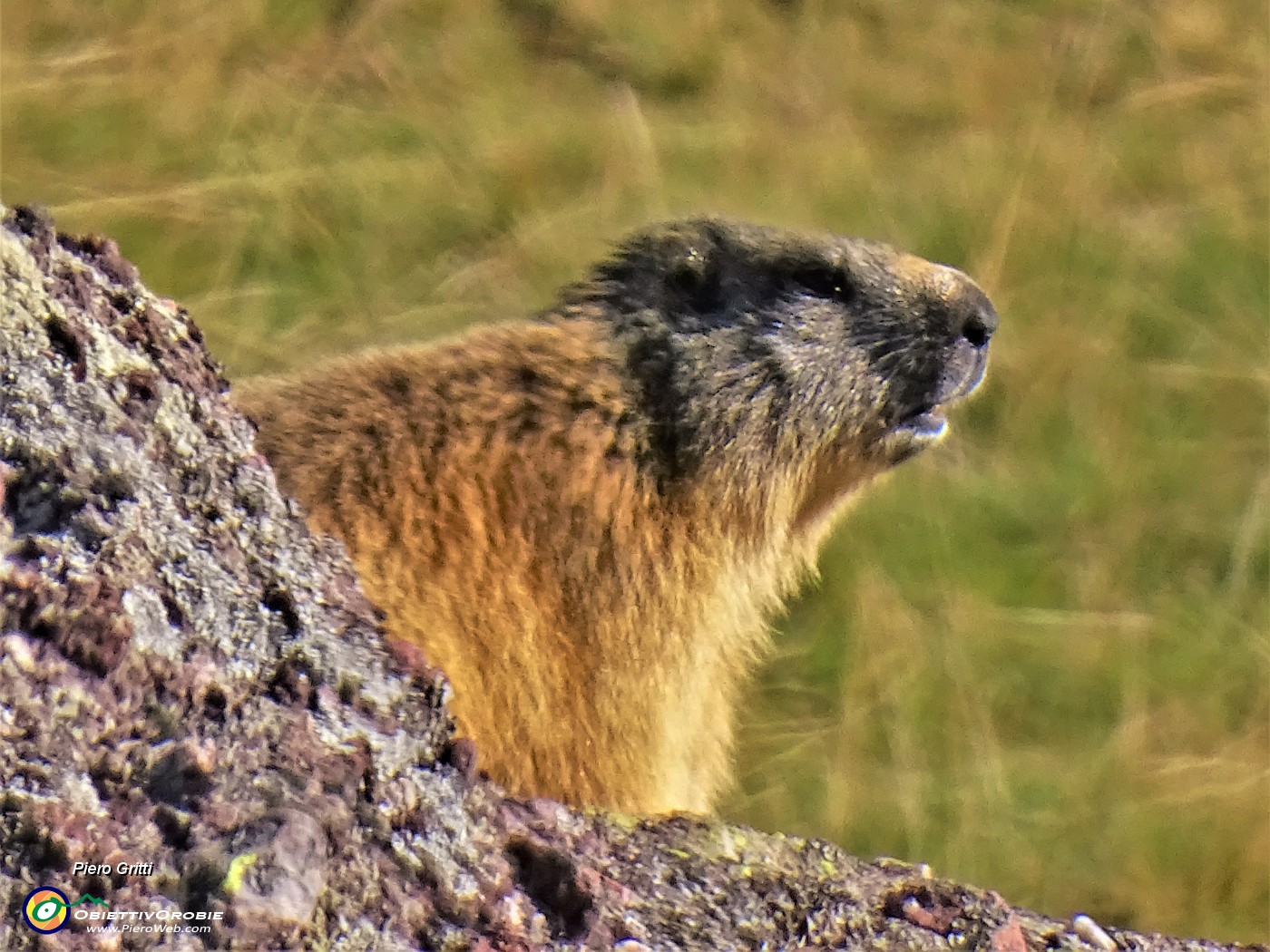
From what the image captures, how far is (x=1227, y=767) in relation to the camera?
16.3ft

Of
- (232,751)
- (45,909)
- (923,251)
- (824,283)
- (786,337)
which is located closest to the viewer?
(45,909)

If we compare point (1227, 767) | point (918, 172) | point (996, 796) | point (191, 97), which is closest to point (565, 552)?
point (996, 796)

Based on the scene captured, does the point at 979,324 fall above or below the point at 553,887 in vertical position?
above

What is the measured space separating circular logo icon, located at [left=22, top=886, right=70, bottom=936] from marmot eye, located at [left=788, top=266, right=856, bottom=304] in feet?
6.85

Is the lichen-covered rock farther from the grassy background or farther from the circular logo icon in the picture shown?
the grassy background

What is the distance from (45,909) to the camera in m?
1.57

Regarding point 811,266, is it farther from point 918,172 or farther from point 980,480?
point 918,172

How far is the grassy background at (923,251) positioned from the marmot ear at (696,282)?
1.90 metres

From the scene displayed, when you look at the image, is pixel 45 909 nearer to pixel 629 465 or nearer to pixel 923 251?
pixel 629 465

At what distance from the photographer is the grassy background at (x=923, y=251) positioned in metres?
4.86

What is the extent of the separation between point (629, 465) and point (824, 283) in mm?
611

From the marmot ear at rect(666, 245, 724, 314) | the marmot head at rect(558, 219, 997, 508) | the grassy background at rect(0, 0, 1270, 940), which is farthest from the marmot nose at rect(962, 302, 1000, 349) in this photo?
the grassy background at rect(0, 0, 1270, 940)

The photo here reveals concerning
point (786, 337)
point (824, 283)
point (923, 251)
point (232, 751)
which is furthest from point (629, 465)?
point (923, 251)

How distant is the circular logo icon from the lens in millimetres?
1563
